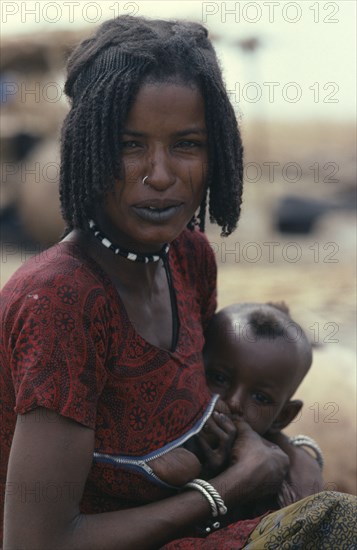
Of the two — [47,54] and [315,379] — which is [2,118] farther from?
[315,379]

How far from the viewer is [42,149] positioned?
34.7 feet

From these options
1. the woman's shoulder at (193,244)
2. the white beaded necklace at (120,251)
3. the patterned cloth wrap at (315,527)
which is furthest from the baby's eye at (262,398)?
the patterned cloth wrap at (315,527)

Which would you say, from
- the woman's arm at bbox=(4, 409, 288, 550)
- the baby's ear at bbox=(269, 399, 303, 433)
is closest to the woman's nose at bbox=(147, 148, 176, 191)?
the woman's arm at bbox=(4, 409, 288, 550)

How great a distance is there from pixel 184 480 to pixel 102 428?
26 cm

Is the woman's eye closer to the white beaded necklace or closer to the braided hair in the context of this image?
the braided hair

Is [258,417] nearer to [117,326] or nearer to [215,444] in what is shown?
[215,444]

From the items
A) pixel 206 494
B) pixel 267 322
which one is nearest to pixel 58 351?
pixel 206 494

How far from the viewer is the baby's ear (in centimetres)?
295

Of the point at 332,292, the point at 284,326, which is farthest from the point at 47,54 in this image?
the point at 284,326

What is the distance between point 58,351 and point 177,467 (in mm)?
463

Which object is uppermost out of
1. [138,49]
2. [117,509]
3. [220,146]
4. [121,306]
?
[138,49]

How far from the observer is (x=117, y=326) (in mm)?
2213

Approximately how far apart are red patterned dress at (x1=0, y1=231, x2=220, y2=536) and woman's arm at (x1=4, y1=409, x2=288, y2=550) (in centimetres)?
4

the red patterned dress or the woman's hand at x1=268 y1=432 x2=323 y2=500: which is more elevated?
the red patterned dress
